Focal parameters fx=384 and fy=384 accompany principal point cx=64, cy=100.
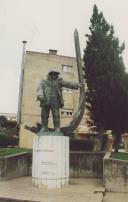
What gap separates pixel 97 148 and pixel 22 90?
13.3m

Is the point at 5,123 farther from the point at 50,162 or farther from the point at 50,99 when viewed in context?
the point at 50,162

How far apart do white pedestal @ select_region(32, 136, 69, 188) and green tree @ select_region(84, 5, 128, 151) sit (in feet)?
34.2

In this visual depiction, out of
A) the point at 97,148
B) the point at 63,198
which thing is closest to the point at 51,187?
the point at 63,198

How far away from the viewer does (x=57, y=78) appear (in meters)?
14.2

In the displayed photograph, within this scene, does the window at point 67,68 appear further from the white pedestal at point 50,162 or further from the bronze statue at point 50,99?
the white pedestal at point 50,162

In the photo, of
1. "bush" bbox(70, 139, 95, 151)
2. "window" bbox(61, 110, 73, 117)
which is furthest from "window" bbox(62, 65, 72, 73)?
"bush" bbox(70, 139, 95, 151)

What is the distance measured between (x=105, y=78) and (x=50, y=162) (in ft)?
40.3

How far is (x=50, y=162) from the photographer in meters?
12.9

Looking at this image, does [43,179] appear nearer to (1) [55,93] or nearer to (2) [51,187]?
(2) [51,187]

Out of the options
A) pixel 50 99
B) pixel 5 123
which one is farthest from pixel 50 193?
pixel 5 123

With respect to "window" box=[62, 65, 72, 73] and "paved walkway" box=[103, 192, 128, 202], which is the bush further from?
"window" box=[62, 65, 72, 73]

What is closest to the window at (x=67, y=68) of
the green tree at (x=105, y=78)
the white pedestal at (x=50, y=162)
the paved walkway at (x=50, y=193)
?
the green tree at (x=105, y=78)

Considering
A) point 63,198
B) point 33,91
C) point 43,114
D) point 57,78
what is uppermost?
point 33,91

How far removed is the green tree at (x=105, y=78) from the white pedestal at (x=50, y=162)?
1044 centimetres
